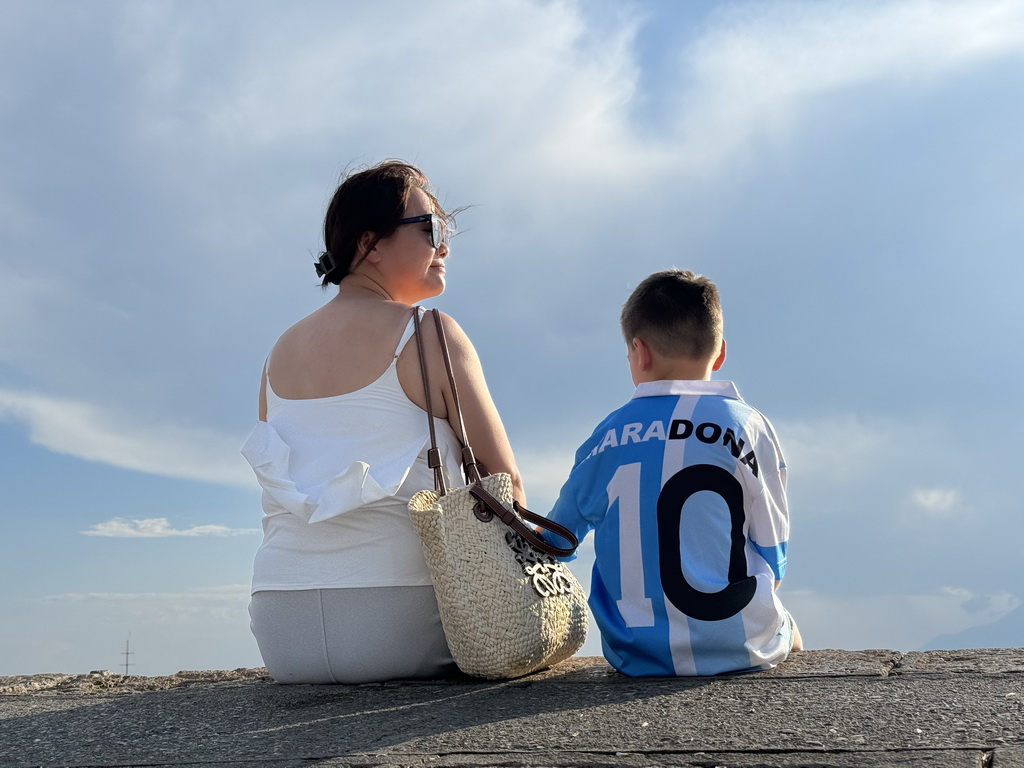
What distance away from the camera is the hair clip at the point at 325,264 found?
3881 mm

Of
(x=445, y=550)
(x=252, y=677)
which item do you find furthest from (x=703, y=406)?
(x=252, y=677)

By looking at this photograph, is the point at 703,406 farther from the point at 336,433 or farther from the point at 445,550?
the point at 336,433

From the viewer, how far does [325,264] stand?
391 centimetres

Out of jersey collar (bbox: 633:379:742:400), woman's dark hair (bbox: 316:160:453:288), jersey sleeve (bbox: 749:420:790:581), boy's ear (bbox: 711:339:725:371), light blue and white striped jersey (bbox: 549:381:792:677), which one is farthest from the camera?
woman's dark hair (bbox: 316:160:453:288)

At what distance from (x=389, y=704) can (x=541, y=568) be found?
2.15 ft

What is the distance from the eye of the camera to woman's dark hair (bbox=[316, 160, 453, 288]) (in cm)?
380

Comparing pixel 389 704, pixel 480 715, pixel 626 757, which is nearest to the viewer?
pixel 626 757

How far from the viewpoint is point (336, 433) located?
3.51m

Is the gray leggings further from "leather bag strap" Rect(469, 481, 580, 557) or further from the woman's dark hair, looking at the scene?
the woman's dark hair

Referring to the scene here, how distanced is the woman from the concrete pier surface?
0.18 metres

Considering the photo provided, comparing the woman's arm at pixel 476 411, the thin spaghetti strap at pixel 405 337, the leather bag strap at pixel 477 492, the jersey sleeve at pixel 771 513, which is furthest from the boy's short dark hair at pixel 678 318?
the thin spaghetti strap at pixel 405 337

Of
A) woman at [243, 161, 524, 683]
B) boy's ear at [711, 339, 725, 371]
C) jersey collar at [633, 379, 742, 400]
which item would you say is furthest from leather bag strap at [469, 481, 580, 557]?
boy's ear at [711, 339, 725, 371]

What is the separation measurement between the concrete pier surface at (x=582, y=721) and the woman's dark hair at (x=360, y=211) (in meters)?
1.62

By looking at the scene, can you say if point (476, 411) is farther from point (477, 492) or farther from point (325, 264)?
point (325, 264)
